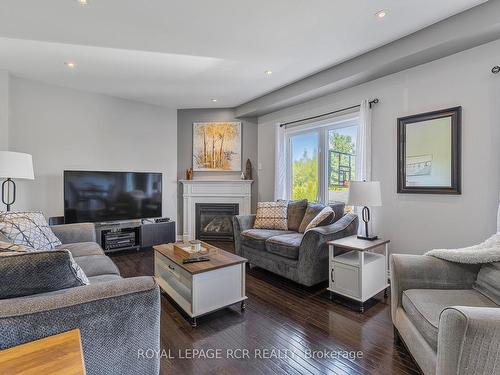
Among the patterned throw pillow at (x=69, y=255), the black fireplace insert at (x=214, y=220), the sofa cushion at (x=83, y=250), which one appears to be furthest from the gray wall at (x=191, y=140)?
the patterned throw pillow at (x=69, y=255)

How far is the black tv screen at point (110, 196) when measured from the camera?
12.5ft

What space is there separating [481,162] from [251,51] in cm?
254

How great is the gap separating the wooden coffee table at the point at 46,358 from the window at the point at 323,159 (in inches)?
137

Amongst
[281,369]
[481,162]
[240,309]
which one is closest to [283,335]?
[281,369]

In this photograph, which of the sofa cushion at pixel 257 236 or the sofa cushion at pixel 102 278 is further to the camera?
the sofa cushion at pixel 257 236

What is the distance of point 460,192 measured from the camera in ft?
8.19

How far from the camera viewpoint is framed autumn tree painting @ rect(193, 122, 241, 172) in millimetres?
5117

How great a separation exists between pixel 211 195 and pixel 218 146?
3.26 ft

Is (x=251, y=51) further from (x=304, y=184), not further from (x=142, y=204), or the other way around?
(x=142, y=204)

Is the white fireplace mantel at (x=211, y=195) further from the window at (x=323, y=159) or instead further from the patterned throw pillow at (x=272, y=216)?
the patterned throw pillow at (x=272, y=216)

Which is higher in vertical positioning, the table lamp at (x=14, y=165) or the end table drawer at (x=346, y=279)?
the table lamp at (x=14, y=165)

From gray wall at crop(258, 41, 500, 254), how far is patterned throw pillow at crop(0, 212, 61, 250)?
138 inches

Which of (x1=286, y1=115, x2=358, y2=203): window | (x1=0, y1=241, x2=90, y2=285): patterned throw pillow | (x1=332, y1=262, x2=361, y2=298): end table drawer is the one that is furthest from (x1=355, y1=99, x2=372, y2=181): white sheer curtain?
(x1=0, y1=241, x2=90, y2=285): patterned throw pillow

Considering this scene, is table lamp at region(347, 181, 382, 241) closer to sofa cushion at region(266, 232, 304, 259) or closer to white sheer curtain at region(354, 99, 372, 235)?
white sheer curtain at region(354, 99, 372, 235)
